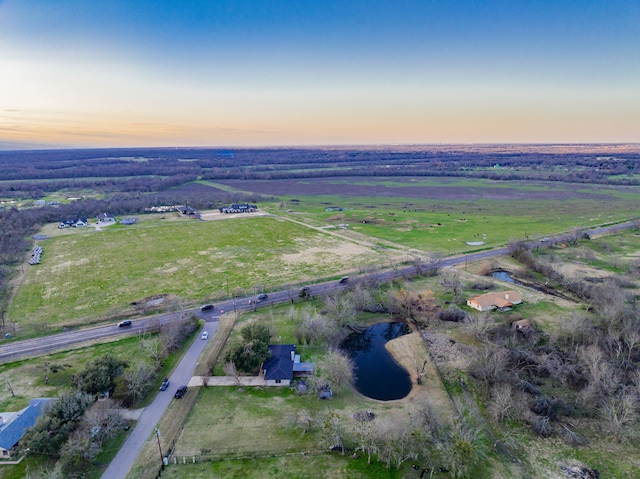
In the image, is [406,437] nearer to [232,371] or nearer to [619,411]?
[232,371]

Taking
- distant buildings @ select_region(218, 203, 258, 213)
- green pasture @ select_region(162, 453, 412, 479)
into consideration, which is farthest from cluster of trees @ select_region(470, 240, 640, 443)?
distant buildings @ select_region(218, 203, 258, 213)

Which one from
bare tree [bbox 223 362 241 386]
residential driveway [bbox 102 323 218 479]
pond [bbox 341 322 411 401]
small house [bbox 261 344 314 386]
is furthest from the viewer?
pond [bbox 341 322 411 401]

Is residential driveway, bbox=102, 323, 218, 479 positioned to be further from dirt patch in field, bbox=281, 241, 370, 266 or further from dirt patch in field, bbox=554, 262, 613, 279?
dirt patch in field, bbox=554, 262, 613, 279

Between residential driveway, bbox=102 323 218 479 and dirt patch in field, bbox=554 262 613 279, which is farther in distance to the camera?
dirt patch in field, bbox=554 262 613 279

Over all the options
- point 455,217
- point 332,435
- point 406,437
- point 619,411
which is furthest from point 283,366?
point 455,217

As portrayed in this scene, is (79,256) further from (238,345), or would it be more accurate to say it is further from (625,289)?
(625,289)

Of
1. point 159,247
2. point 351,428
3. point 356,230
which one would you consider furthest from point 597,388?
point 159,247

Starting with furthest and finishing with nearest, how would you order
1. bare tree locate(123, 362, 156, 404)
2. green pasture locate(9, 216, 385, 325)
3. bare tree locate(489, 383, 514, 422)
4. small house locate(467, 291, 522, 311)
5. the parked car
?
green pasture locate(9, 216, 385, 325) → small house locate(467, 291, 522, 311) → the parked car → bare tree locate(123, 362, 156, 404) → bare tree locate(489, 383, 514, 422)
